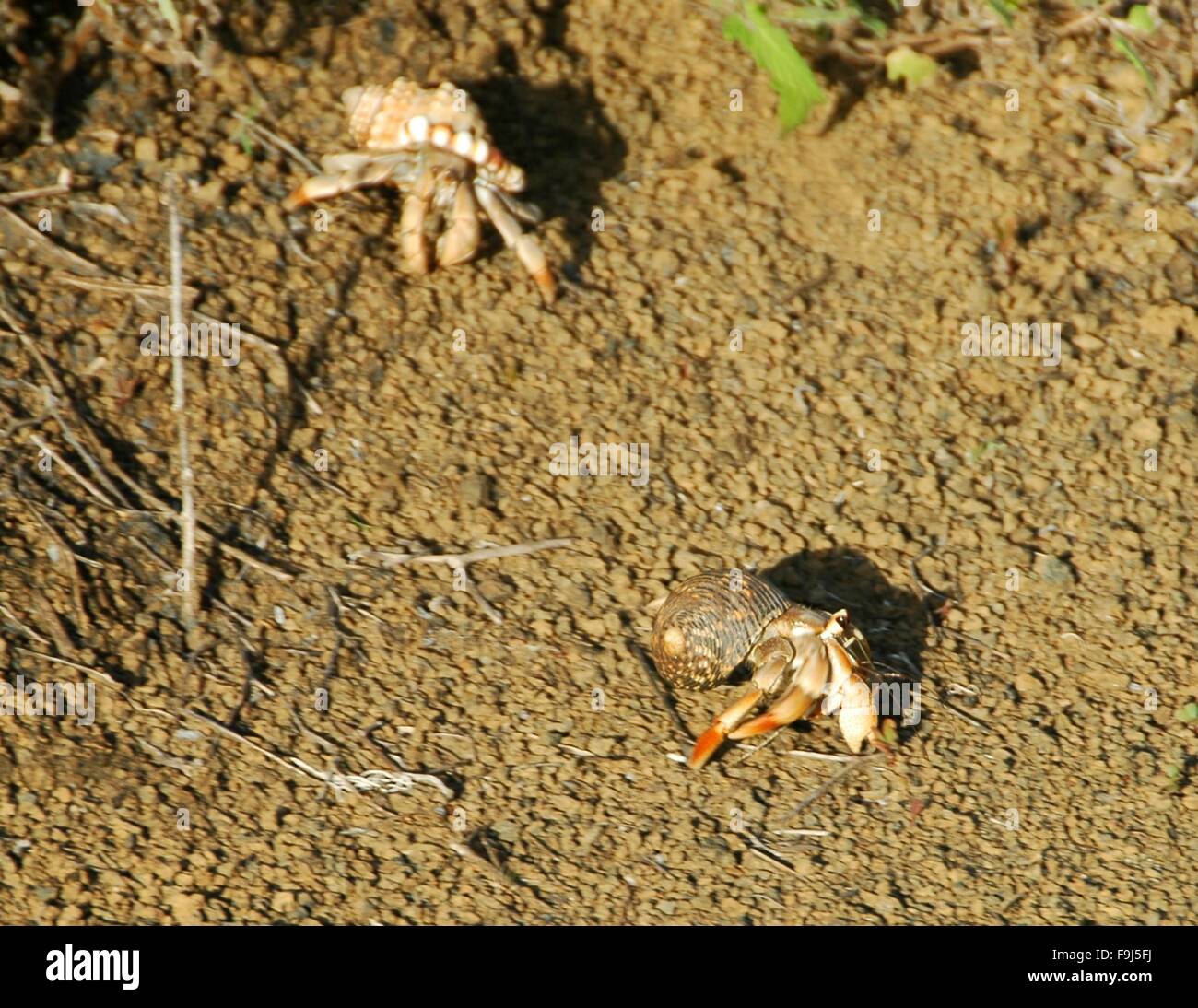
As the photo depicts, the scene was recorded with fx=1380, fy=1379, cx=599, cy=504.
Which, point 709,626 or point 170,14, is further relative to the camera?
point 170,14

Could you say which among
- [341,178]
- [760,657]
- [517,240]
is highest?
[341,178]

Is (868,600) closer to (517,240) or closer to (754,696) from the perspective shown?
(754,696)

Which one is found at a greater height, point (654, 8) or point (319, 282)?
point (654, 8)

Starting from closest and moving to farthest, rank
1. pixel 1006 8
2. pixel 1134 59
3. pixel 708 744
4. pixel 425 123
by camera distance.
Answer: pixel 708 744, pixel 425 123, pixel 1134 59, pixel 1006 8

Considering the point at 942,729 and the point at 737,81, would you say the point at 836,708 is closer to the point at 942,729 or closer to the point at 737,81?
the point at 942,729

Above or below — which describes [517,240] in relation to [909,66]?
below

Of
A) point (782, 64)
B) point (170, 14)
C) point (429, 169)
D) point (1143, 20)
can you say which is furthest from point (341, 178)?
point (1143, 20)

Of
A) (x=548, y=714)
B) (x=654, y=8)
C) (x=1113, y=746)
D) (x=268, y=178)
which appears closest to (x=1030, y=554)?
(x=1113, y=746)

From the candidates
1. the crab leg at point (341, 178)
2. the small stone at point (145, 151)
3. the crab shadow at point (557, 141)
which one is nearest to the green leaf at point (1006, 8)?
the crab shadow at point (557, 141)
